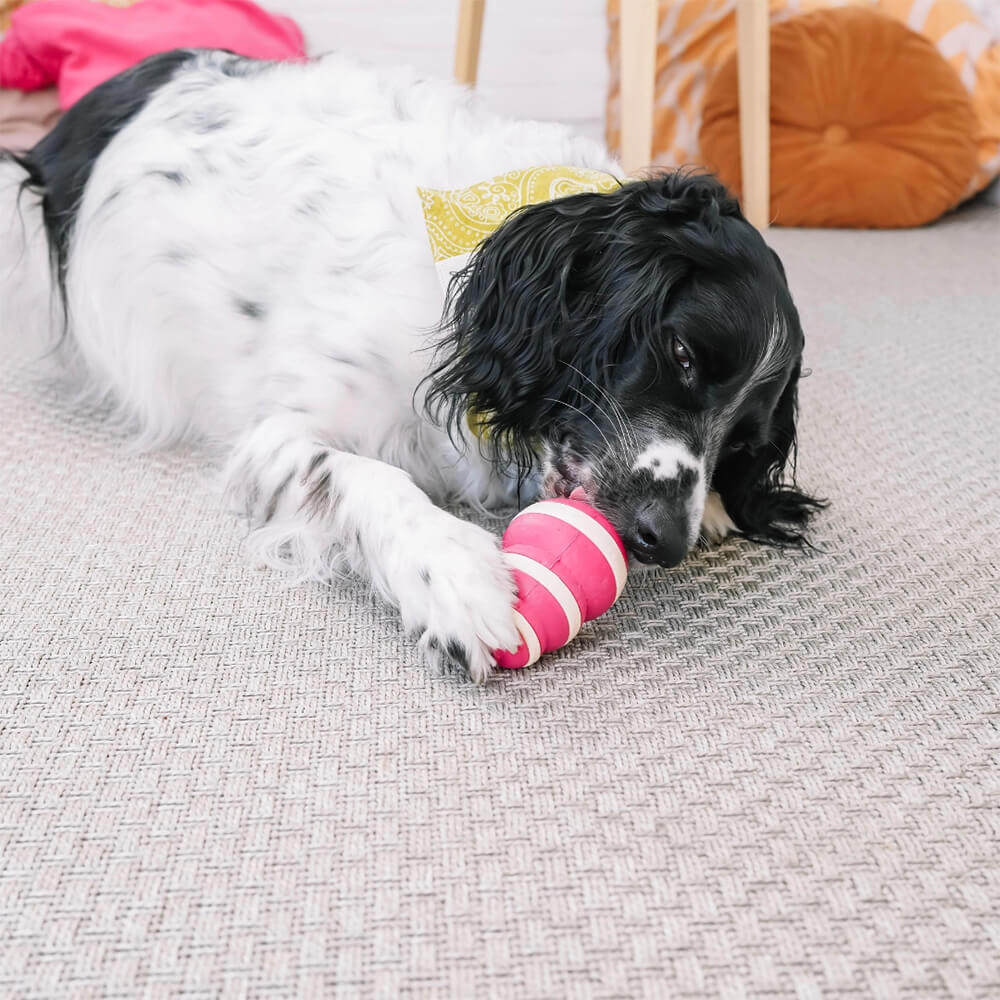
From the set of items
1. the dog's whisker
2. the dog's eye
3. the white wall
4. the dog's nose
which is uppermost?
the dog's eye

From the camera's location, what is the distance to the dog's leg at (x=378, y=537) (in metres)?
1.31

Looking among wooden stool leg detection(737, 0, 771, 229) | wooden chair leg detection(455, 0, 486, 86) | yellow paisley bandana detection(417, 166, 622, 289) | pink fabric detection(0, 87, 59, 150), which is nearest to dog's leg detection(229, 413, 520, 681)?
yellow paisley bandana detection(417, 166, 622, 289)

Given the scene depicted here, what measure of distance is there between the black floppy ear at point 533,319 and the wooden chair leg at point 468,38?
7.65 feet

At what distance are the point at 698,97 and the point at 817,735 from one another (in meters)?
3.37

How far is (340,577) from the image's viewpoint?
156 cm

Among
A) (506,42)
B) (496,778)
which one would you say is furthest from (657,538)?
(506,42)

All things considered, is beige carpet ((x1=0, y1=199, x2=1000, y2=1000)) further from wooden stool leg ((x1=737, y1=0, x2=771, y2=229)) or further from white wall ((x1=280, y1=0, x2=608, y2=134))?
white wall ((x1=280, y1=0, x2=608, y2=134))

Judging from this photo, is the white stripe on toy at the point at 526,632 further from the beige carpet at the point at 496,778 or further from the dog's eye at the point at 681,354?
the dog's eye at the point at 681,354

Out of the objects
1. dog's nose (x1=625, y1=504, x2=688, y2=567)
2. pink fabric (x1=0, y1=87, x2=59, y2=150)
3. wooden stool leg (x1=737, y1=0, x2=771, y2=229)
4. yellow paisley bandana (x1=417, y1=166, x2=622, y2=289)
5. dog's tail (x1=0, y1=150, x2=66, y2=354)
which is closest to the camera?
dog's nose (x1=625, y1=504, x2=688, y2=567)

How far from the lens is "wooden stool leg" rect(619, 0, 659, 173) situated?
2.90 metres

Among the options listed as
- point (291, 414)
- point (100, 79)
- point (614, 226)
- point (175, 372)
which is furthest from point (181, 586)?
point (100, 79)

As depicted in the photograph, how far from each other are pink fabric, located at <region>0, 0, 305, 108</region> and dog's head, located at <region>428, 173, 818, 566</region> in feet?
8.15

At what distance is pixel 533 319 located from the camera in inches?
62.6

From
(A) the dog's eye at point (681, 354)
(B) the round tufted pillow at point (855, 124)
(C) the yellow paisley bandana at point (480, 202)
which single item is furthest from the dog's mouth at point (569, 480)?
(B) the round tufted pillow at point (855, 124)
